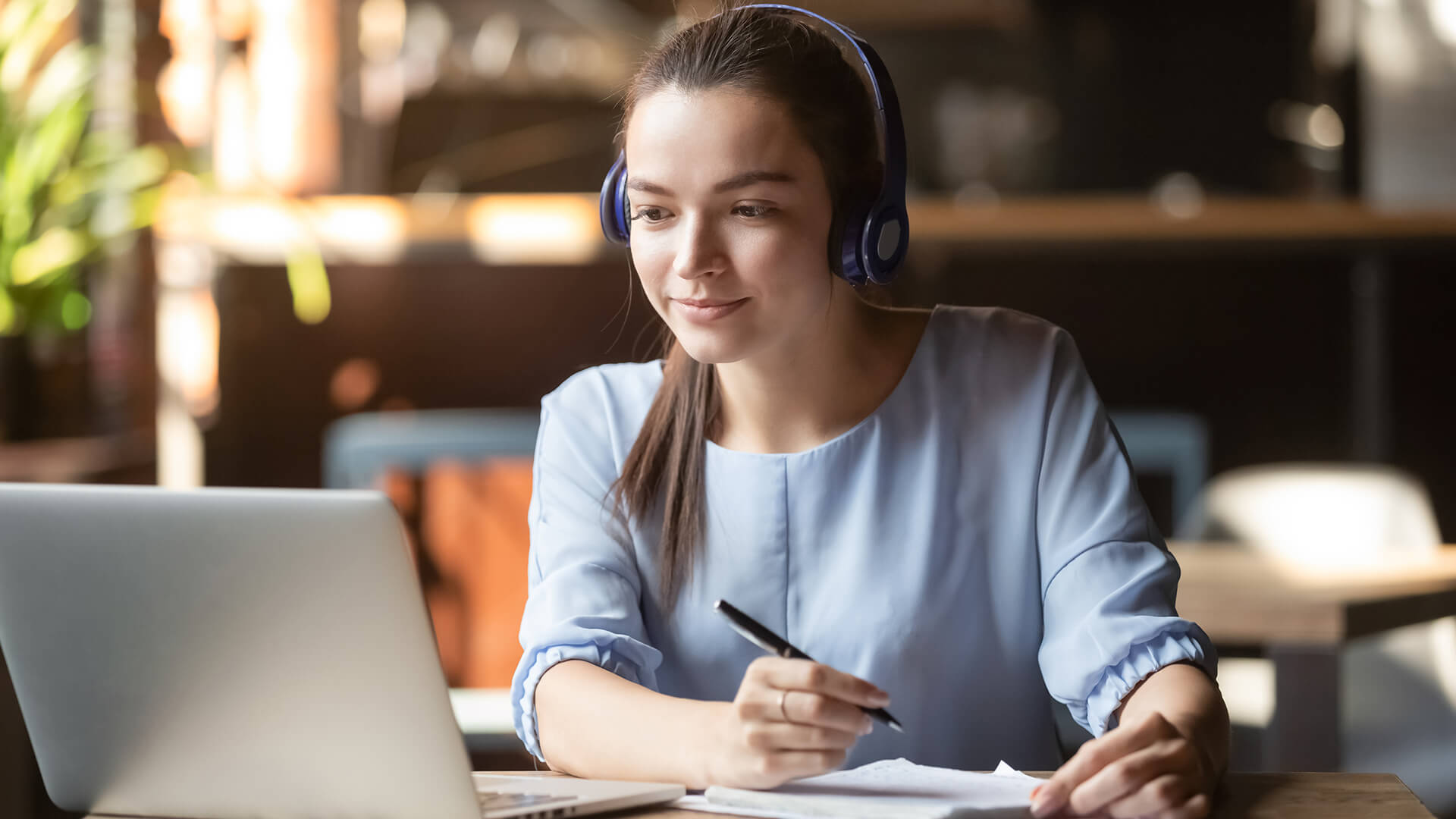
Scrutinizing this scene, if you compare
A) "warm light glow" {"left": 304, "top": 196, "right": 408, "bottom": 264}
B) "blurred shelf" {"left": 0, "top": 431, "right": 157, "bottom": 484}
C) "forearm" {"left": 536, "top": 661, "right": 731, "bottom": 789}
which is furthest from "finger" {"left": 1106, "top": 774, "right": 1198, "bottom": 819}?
"warm light glow" {"left": 304, "top": 196, "right": 408, "bottom": 264}

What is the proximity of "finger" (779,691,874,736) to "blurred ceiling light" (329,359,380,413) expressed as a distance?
2255 millimetres

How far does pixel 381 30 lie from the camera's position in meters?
3.49

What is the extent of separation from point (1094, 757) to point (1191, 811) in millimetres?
64

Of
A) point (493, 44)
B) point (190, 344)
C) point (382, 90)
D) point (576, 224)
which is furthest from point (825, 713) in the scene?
point (493, 44)

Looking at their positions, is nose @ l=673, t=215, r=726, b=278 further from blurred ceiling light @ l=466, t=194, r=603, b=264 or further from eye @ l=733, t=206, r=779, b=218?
blurred ceiling light @ l=466, t=194, r=603, b=264

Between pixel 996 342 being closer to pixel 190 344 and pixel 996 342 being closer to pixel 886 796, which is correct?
pixel 886 796

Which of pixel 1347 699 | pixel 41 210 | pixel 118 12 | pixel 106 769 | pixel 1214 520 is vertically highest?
pixel 118 12

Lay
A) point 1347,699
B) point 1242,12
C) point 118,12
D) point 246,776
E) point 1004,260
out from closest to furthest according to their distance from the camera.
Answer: point 246,776
point 1347,699
point 118,12
point 1004,260
point 1242,12

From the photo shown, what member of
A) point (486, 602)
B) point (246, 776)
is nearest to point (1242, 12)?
point (486, 602)

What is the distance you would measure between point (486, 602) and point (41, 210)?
0.97 meters

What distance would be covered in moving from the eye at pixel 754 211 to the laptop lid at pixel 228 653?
0.42 m

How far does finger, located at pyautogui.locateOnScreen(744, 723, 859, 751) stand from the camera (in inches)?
30.9

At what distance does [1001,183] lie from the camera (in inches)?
158

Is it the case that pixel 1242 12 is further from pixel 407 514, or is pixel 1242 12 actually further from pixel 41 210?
pixel 41 210
